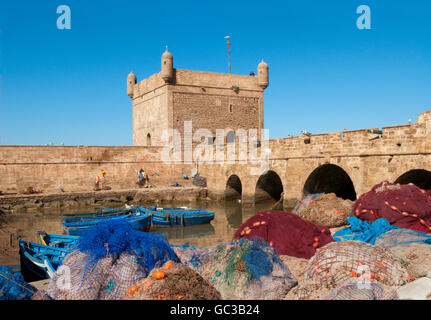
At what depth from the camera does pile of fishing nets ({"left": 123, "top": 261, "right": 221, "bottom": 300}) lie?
3.42 m

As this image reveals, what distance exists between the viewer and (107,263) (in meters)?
4.37

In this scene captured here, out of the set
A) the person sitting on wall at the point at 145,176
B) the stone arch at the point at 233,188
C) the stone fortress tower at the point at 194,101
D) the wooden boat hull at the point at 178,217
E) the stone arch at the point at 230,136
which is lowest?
the wooden boat hull at the point at 178,217

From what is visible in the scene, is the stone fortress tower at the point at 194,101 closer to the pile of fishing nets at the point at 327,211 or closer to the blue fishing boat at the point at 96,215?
the blue fishing boat at the point at 96,215

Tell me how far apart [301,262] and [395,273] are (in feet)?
3.93

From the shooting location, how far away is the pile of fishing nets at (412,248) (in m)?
4.55

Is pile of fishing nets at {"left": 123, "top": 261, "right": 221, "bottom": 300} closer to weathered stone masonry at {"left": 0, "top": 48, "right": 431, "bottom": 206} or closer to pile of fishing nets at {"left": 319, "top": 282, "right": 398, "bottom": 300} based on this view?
pile of fishing nets at {"left": 319, "top": 282, "right": 398, "bottom": 300}

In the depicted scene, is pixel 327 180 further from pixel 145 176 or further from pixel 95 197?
pixel 95 197

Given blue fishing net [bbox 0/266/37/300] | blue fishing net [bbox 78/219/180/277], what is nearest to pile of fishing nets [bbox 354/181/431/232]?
blue fishing net [bbox 78/219/180/277]

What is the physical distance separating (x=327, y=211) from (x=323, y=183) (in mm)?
6913

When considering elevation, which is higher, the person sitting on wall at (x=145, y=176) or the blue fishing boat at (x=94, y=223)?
the person sitting on wall at (x=145, y=176)

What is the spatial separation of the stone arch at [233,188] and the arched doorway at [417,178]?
10.7 metres

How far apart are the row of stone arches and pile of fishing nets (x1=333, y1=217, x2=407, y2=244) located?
457 cm

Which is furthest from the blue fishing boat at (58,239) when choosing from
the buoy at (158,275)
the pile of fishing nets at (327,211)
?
the buoy at (158,275)
